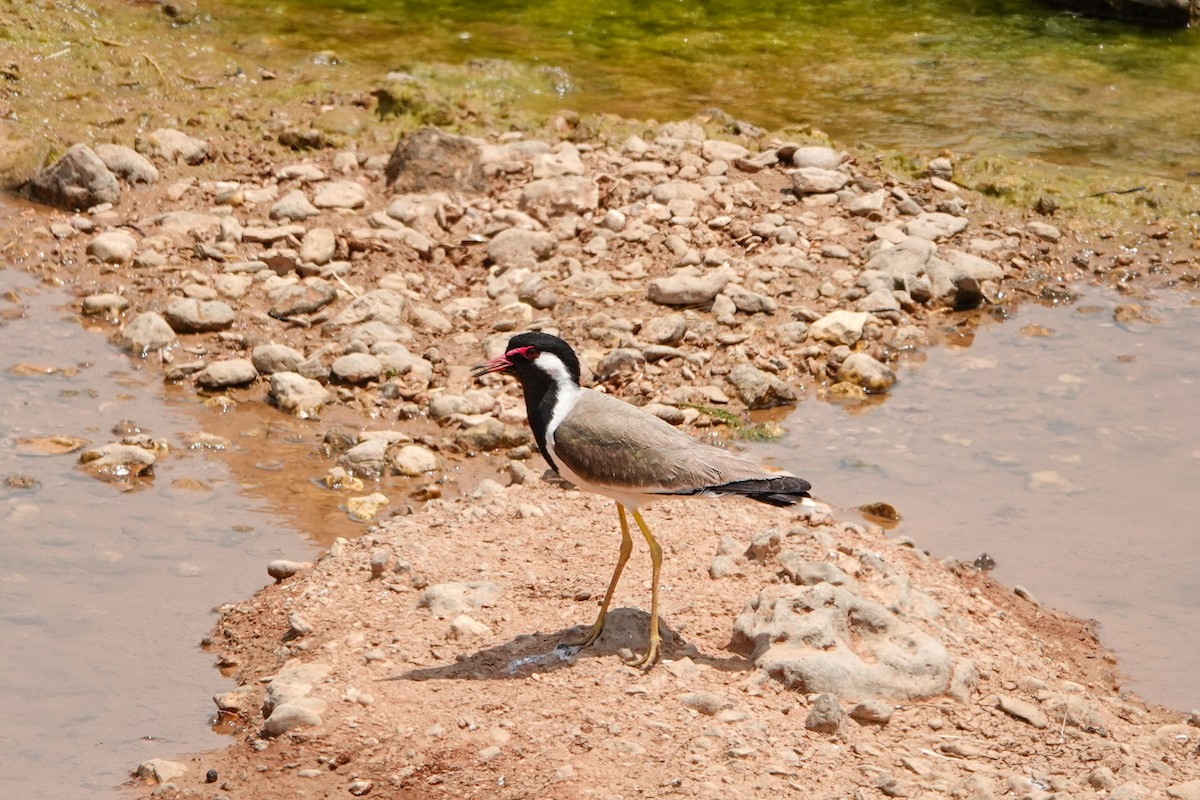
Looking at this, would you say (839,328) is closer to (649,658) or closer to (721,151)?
(721,151)

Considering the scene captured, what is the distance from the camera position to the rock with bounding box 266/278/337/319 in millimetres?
8906

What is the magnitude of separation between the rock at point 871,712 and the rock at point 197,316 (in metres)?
5.17

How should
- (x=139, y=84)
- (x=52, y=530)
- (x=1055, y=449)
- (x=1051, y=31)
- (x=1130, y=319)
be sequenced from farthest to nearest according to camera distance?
(x=1051, y=31) < (x=139, y=84) < (x=1130, y=319) < (x=1055, y=449) < (x=52, y=530)

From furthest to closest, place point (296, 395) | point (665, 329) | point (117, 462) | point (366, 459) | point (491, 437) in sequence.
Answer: point (665, 329) → point (296, 395) → point (491, 437) → point (366, 459) → point (117, 462)

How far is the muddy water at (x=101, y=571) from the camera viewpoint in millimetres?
5402

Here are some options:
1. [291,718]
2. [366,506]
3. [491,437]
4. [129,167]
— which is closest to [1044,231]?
[491,437]

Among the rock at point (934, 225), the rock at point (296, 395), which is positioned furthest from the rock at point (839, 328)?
the rock at point (296, 395)

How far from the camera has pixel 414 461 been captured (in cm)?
755

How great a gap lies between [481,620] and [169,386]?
3.41 metres

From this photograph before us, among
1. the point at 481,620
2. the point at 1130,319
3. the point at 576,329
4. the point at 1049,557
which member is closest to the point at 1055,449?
the point at 1049,557

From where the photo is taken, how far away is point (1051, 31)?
15.4 metres

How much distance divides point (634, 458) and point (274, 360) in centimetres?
366

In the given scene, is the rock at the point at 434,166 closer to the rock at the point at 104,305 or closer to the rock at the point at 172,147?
the rock at the point at 172,147

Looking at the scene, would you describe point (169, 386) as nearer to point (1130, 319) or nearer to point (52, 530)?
point (52, 530)
